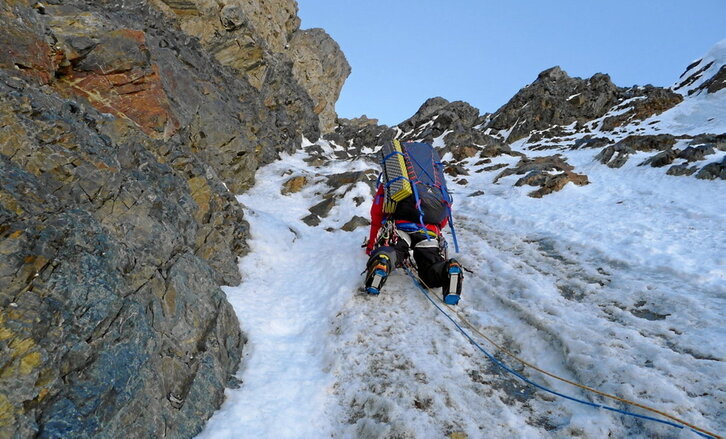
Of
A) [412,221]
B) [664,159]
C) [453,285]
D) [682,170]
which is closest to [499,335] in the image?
[453,285]

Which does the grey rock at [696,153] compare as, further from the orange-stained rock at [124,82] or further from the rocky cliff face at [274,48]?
the rocky cliff face at [274,48]

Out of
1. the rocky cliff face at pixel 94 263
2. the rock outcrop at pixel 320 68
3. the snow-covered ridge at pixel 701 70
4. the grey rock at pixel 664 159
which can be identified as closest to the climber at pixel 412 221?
the rocky cliff face at pixel 94 263

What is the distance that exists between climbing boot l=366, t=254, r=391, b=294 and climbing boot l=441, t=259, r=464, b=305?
4.10 feet

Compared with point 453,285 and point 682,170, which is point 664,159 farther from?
point 453,285

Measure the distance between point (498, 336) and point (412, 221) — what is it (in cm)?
347

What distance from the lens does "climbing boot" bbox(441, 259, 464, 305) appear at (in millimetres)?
7004

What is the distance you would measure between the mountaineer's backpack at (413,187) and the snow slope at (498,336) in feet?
5.28

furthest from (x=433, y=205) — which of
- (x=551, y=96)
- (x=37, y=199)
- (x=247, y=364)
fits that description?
(x=551, y=96)

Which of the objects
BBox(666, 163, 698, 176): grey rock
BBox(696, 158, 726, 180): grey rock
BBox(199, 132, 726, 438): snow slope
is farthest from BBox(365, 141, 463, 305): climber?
BBox(666, 163, 698, 176): grey rock

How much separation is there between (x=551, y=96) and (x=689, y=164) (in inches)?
2331

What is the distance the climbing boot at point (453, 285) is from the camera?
700 centimetres

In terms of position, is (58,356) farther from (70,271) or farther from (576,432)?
(576,432)

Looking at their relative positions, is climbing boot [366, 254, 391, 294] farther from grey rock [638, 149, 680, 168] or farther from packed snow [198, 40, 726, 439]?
grey rock [638, 149, 680, 168]

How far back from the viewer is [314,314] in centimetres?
764
